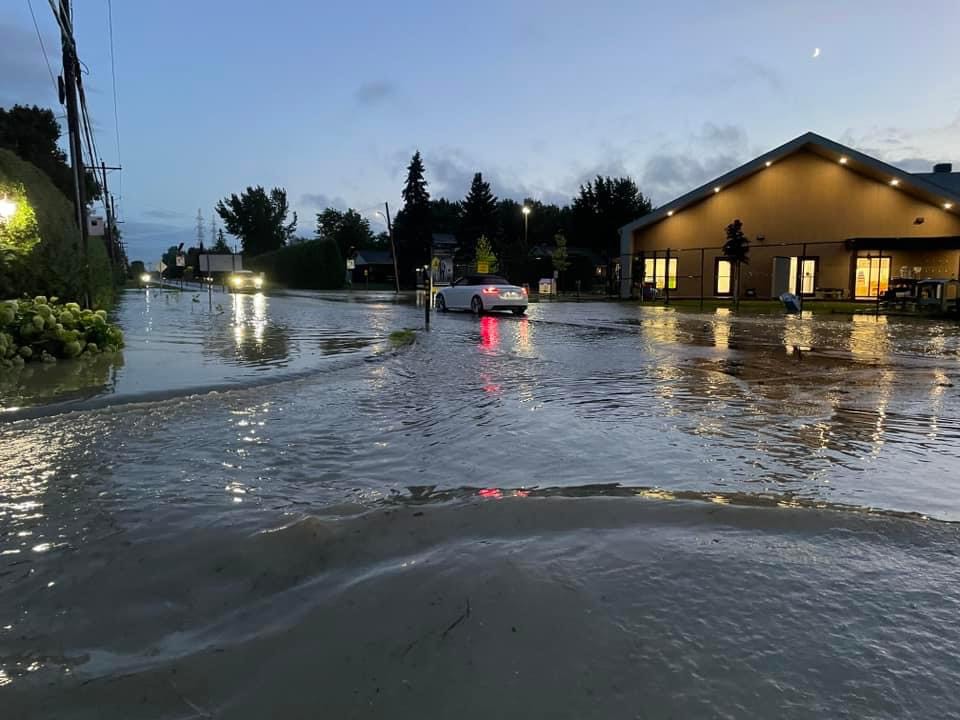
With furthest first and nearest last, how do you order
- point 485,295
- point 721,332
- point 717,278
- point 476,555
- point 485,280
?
point 717,278, point 485,280, point 485,295, point 721,332, point 476,555

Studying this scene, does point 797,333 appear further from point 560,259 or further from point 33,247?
point 560,259

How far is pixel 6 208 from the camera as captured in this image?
39.0ft

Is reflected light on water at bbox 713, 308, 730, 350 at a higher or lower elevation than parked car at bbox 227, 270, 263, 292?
lower

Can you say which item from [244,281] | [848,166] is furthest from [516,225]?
[848,166]

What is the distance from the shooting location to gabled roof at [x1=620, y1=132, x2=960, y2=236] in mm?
32875

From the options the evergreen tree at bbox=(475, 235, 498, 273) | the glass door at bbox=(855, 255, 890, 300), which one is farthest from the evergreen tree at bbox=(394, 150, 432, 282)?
the glass door at bbox=(855, 255, 890, 300)

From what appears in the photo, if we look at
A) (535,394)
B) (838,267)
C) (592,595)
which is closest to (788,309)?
(838,267)

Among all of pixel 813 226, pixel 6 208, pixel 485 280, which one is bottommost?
pixel 485 280

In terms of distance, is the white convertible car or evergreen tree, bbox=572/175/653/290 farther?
evergreen tree, bbox=572/175/653/290

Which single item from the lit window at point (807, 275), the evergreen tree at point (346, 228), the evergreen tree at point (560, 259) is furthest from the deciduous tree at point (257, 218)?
the lit window at point (807, 275)

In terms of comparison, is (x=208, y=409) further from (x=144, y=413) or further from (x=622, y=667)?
(x=622, y=667)

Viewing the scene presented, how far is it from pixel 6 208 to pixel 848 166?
36520 millimetres

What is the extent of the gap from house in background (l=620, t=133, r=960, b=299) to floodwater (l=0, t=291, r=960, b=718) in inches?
1156

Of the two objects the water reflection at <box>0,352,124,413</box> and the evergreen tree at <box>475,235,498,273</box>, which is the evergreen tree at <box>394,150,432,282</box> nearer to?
the evergreen tree at <box>475,235,498,273</box>
